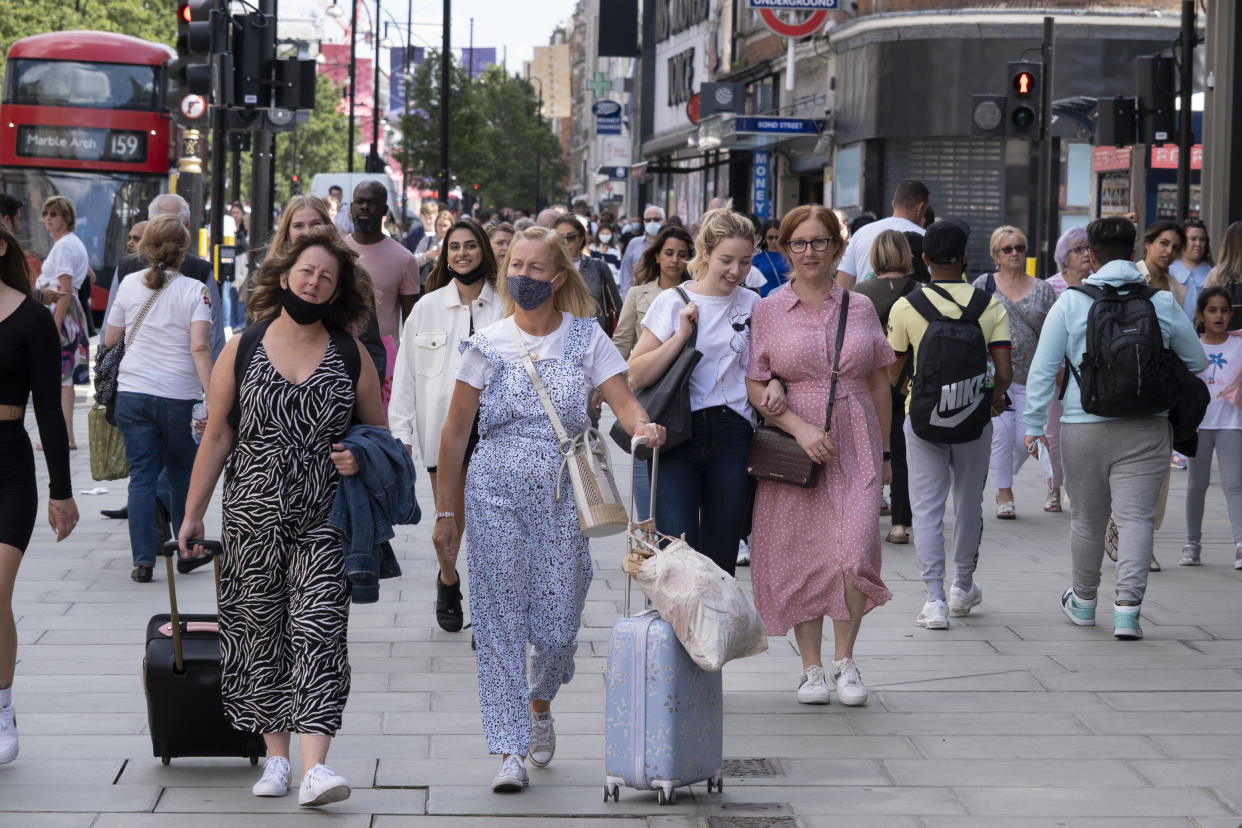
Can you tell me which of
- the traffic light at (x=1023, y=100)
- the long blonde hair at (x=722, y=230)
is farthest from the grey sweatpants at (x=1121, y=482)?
the traffic light at (x=1023, y=100)

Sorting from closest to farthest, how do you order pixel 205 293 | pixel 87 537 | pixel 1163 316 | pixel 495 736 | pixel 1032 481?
pixel 495 736, pixel 1163 316, pixel 205 293, pixel 87 537, pixel 1032 481

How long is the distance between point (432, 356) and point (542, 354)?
7.81 feet

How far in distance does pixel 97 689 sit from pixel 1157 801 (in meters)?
3.86

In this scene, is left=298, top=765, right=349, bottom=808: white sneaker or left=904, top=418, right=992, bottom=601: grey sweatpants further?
left=904, top=418, right=992, bottom=601: grey sweatpants

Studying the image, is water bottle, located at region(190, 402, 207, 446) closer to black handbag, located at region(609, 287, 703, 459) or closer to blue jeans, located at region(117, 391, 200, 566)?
blue jeans, located at region(117, 391, 200, 566)

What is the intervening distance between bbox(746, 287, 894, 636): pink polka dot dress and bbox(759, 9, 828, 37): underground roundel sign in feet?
73.7

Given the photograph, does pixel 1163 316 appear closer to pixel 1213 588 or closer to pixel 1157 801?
pixel 1213 588

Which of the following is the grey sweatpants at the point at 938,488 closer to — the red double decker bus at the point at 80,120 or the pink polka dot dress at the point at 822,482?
the pink polka dot dress at the point at 822,482

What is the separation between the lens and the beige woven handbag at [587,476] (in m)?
5.38

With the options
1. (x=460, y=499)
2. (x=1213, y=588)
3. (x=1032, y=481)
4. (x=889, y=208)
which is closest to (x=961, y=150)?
(x=889, y=208)

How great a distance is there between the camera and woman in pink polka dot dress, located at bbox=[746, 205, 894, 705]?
6.56 m

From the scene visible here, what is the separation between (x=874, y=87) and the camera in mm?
28984

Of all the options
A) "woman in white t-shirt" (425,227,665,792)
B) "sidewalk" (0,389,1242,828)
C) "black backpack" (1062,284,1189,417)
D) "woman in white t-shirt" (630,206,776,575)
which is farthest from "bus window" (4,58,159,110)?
"woman in white t-shirt" (425,227,665,792)

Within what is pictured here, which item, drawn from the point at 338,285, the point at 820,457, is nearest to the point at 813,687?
the point at 820,457
